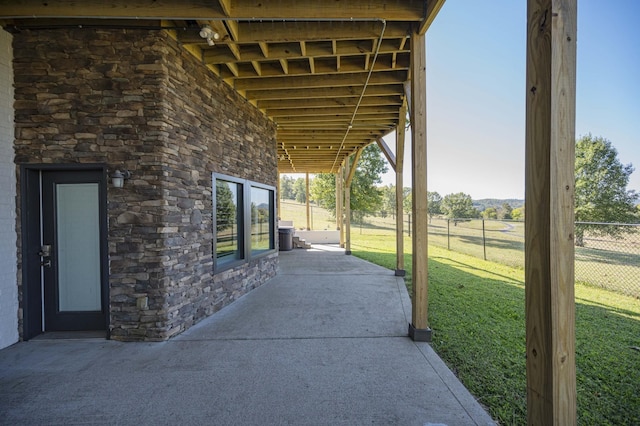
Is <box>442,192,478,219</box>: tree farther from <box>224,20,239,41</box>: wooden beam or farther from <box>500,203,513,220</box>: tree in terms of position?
<box>224,20,239,41</box>: wooden beam

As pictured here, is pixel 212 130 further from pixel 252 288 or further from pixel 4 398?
pixel 4 398

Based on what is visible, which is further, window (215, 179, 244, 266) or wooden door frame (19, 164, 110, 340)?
window (215, 179, 244, 266)

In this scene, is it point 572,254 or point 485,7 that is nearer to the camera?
point 572,254

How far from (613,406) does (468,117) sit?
15.5 meters

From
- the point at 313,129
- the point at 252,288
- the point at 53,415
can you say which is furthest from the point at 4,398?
the point at 313,129

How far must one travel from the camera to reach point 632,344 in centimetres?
329

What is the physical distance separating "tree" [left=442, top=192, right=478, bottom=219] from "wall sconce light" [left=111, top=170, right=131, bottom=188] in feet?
107

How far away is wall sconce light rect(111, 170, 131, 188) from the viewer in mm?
3248

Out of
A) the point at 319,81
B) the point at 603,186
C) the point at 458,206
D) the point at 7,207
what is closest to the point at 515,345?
the point at 319,81

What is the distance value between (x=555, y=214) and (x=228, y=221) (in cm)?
440

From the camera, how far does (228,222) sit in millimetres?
4910

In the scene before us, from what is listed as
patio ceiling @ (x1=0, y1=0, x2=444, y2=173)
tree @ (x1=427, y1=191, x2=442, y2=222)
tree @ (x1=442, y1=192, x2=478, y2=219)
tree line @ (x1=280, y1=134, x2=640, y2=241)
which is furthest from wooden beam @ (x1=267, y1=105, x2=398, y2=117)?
tree @ (x1=427, y1=191, x2=442, y2=222)

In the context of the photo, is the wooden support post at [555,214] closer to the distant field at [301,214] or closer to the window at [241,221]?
the window at [241,221]

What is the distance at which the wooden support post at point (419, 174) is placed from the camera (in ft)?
10.9
